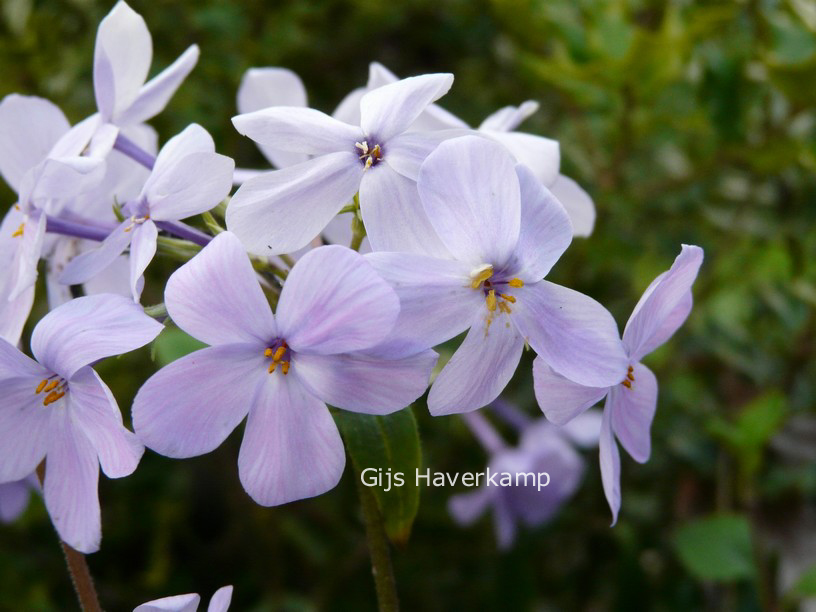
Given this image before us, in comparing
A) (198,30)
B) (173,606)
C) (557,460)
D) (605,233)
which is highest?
(173,606)

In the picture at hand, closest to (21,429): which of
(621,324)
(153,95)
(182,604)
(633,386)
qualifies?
(182,604)

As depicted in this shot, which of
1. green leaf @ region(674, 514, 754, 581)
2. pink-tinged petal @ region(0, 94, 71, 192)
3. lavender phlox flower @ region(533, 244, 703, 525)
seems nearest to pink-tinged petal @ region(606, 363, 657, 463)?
lavender phlox flower @ region(533, 244, 703, 525)

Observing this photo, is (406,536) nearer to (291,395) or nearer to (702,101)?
(291,395)

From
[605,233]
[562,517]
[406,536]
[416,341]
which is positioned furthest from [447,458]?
[416,341]

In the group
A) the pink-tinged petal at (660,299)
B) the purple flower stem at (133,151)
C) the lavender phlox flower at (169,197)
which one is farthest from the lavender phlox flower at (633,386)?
the purple flower stem at (133,151)

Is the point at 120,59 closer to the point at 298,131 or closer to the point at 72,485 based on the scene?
the point at 298,131

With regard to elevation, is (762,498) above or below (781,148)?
below
